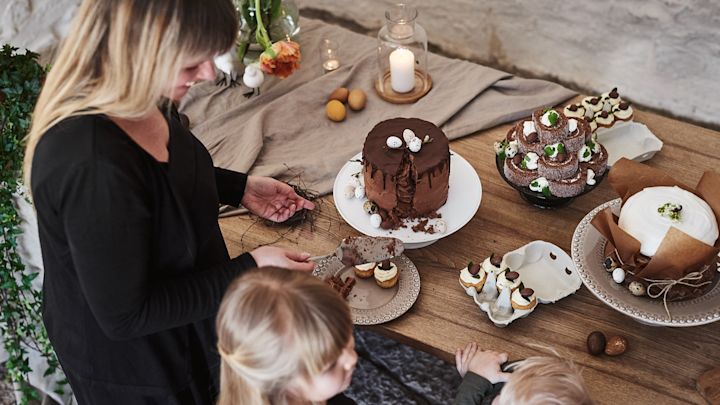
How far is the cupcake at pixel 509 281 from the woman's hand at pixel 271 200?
43cm

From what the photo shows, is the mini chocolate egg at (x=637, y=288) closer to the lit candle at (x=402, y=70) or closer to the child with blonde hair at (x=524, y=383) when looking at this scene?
the child with blonde hair at (x=524, y=383)

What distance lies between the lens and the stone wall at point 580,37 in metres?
2.10

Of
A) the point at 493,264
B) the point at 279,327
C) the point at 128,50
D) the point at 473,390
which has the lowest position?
the point at 473,390

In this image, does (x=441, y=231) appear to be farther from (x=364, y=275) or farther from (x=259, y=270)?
(x=259, y=270)

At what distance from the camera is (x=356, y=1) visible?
274 centimetres

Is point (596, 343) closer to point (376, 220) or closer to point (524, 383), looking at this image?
point (524, 383)

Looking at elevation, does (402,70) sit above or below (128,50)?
below

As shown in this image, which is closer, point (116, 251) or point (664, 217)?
point (116, 251)

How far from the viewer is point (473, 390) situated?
1.33 metres

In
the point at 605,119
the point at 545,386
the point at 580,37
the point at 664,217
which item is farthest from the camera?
the point at 580,37

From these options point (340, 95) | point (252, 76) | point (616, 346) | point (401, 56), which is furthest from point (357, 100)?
point (616, 346)

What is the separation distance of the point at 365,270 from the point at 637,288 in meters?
0.52

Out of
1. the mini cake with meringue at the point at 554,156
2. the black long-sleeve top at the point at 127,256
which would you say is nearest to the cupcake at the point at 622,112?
the mini cake with meringue at the point at 554,156

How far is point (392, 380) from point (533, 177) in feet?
1.86
